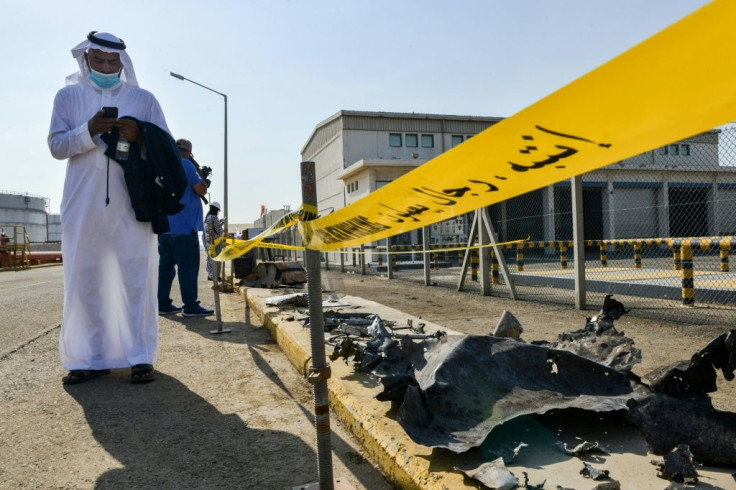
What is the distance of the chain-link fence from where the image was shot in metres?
6.71

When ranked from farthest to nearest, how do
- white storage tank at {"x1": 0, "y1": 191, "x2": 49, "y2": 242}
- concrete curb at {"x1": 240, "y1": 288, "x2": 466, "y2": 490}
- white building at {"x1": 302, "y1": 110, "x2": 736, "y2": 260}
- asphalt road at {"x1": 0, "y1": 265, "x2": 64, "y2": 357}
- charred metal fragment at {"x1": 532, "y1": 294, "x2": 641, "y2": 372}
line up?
white storage tank at {"x1": 0, "y1": 191, "x2": 49, "y2": 242} → white building at {"x1": 302, "y1": 110, "x2": 736, "y2": 260} → asphalt road at {"x1": 0, "y1": 265, "x2": 64, "y2": 357} → charred metal fragment at {"x1": 532, "y1": 294, "x2": 641, "y2": 372} → concrete curb at {"x1": 240, "y1": 288, "x2": 466, "y2": 490}

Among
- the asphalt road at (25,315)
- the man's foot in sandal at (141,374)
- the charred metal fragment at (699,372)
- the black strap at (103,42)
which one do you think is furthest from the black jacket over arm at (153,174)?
the charred metal fragment at (699,372)

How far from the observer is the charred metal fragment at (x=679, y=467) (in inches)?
60.9

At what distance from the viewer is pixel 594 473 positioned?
1600mm

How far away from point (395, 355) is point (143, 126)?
240 cm

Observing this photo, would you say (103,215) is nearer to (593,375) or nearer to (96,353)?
(96,353)

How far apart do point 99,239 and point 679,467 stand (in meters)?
3.49

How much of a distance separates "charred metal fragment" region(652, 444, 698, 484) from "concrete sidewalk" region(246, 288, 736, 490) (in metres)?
0.03

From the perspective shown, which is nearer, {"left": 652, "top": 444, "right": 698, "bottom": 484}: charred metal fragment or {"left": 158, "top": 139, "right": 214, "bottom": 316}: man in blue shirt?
{"left": 652, "top": 444, "right": 698, "bottom": 484}: charred metal fragment

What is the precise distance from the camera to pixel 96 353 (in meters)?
3.48

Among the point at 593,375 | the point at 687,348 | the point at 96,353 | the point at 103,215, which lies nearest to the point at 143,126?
the point at 103,215

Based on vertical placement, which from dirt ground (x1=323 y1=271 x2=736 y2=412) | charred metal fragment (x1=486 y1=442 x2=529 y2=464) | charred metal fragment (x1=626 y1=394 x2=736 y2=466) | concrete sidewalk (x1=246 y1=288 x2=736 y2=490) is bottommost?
dirt ground (x1=323 y1=271 x2=736 y2=412)

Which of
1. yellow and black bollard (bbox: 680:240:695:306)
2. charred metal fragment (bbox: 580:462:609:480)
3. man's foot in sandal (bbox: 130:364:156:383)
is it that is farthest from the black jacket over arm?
yellow and black bollard (bbox: 680:240:695:306)

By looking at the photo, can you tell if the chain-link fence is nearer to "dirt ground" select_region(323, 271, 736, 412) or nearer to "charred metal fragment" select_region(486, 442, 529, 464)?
"dirt ground" select_region(323, 271, 736, 412)
